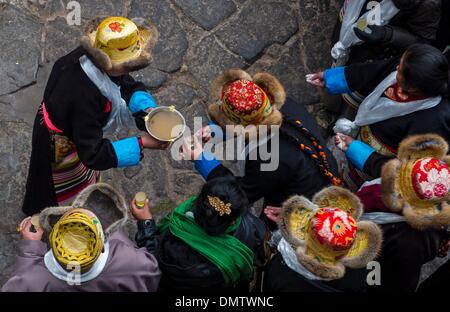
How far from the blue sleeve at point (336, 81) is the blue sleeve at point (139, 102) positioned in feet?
4.55

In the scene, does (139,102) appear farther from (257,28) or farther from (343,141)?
(257,28)

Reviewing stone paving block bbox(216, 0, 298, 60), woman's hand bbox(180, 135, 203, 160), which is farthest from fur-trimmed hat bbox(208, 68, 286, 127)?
stone paving block bbox(216, 0, 298, 60)

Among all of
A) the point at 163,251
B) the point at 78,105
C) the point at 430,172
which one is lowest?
the point at 163,251

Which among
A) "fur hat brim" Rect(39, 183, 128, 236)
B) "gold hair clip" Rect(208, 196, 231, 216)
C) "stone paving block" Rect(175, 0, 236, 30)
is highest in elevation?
"stone paving block" Rect(175, 0, 236, 30)

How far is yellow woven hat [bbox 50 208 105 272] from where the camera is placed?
9.02 feet

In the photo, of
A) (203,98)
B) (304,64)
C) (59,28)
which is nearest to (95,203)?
(203,98)

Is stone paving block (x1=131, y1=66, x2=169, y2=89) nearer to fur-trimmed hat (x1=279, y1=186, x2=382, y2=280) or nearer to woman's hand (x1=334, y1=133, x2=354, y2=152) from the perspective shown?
woman's hand (x1=334, y1=133, x2=354, y2=152)

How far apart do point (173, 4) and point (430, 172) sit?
3103 mm

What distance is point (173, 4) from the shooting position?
5.21 metres

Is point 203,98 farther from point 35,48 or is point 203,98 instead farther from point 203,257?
point 203,257

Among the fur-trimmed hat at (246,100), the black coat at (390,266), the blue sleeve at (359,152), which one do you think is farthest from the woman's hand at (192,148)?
the blue sleeve at (359,152)

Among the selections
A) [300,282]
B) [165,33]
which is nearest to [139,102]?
[300,282]

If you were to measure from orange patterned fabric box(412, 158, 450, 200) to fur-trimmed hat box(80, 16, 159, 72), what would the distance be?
1.68 metres

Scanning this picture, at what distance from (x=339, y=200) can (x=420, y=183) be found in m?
0.46
